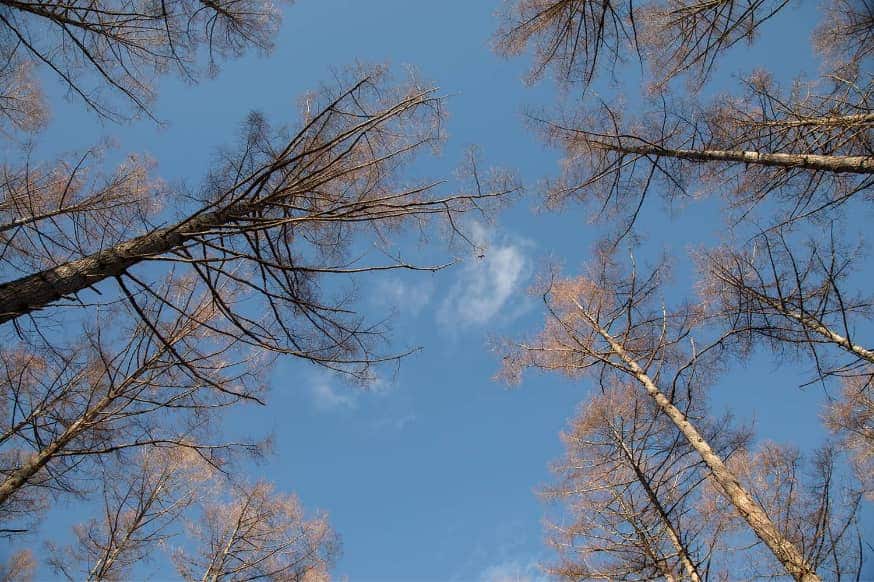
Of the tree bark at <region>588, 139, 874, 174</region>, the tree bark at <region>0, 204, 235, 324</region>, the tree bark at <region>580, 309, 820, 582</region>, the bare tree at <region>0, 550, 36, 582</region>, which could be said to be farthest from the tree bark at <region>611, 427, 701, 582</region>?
the bare tree at <region>0, 550, 36, 582</region>

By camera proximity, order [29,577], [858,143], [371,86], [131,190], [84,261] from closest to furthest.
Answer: [84,261], [371,86], [858,143], [131,190], [29,577]

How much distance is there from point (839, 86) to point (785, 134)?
1172 millimetres

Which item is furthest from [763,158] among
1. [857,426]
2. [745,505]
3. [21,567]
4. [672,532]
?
[21,567]

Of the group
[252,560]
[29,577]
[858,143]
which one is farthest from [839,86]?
[29,577]

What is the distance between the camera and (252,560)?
23.1 feet

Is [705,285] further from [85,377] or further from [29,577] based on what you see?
[29,577]

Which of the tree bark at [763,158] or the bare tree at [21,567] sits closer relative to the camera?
the tree bark at [763,158]

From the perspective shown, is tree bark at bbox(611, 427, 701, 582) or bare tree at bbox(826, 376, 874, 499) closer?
tree bark at bbox(611, 427, 701, 582)

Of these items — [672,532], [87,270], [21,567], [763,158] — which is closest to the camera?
[87,270]

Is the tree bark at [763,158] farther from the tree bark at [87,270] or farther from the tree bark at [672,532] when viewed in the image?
the tree bark at [87,270]

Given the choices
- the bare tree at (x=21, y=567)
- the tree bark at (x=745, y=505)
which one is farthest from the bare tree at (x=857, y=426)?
the bare tree at (x=21, y=567)

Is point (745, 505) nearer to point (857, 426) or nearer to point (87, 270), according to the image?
point (87, 270)

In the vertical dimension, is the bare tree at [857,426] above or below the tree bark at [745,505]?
above

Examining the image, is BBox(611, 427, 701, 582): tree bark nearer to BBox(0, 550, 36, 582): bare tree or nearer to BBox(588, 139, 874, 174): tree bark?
BBox(588, 139, 874, 174): tree bark
